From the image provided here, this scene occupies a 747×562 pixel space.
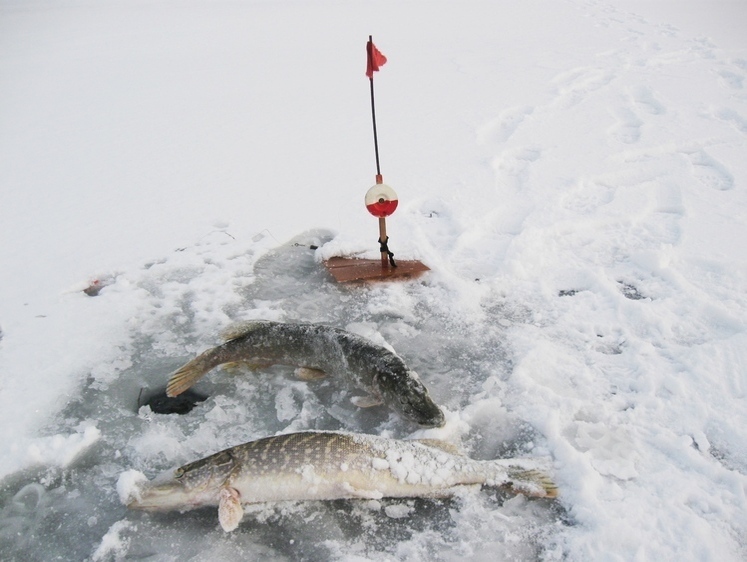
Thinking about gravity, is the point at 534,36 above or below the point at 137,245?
above

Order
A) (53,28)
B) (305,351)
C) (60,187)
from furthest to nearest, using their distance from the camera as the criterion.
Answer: (53,28)
(60,187)
(305,351)

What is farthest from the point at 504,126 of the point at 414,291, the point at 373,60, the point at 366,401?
the point at 366,401

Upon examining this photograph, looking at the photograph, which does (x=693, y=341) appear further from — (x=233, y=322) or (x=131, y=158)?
(x=131, y=158)

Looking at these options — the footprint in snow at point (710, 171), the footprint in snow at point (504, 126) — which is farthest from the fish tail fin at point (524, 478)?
the footprint in snow at point (504, 126)

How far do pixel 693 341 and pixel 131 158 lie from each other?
21.8 feet

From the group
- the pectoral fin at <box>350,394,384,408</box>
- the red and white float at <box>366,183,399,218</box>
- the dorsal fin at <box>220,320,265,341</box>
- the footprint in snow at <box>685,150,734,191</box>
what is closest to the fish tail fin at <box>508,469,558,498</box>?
the pectoral fin at <box>350,394,384,408</box>

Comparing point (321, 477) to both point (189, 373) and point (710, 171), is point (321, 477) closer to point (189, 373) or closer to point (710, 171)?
point (189, 373)

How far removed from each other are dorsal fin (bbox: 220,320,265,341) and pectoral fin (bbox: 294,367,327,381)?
0.44 meters

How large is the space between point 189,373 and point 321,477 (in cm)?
124

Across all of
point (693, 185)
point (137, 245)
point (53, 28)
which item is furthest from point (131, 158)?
point (53, 28)

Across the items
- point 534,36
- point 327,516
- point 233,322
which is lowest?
point 327,516

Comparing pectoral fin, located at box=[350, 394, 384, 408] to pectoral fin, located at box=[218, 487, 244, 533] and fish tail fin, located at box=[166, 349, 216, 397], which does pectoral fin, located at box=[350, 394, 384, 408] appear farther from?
fish tail fin, located at box=[166, 349, 216, 397]

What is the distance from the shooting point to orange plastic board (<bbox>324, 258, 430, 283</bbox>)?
452 cm

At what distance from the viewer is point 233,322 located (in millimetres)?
3957
